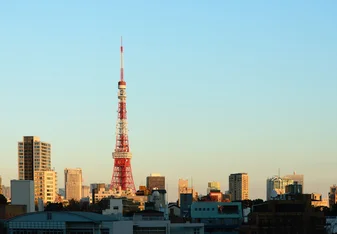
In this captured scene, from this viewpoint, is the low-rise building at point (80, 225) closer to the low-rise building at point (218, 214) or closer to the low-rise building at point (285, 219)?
the low-rise building at point (285, 219)

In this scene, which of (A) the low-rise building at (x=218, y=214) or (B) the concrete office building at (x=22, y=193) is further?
(B) the concrete office building at (x=22, y=193)

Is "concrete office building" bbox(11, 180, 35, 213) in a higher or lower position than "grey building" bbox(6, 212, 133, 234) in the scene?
higher

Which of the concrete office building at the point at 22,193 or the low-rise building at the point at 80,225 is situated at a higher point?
the concrete office building at the point at 22,193

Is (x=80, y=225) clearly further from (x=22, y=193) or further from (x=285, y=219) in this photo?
(x=22, y=193)

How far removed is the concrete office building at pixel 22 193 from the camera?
402 ft

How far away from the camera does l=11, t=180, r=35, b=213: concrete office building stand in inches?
4823

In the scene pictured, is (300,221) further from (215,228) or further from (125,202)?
(125,202)

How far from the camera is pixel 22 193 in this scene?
125 meters

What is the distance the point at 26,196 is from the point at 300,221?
156 feet

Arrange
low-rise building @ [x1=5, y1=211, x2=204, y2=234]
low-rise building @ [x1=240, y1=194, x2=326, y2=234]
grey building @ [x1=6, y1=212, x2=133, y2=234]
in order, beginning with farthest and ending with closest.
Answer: low-rise building @ [x1=240, y1=194, x2=326, y2=234] → low-rise building @ [x1=5, y1=211, x2=204, y2=234] → grey building @ [x1=6, y1=212, x2=133, y2=234]

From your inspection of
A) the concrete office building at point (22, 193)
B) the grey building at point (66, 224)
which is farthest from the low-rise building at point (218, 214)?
the grey building at point (66, 224)

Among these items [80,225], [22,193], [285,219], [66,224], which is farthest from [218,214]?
[66,224]

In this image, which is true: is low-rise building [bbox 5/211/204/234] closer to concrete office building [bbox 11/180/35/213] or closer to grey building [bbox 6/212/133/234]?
grey building [bbox 6/212/133/234]

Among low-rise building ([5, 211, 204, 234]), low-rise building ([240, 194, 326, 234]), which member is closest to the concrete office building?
low-rise building ([240, 194, 326, 234])
